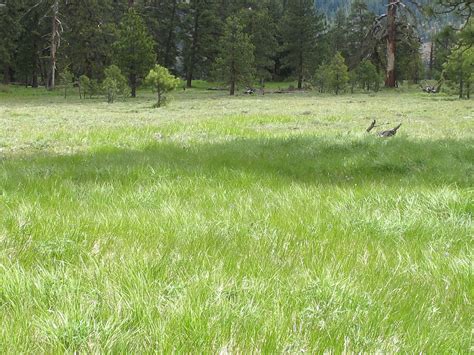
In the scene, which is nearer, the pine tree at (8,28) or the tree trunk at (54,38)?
the tree trunk at (54,38)

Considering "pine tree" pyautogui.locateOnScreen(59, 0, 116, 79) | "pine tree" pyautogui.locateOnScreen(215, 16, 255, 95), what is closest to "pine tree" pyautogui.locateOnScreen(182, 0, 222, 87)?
"pine tree" pyautogui.locateOnScreen(59, 0, 116, 79)

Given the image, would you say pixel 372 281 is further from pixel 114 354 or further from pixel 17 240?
pixel 17 240

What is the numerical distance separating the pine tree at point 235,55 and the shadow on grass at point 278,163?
37294mm

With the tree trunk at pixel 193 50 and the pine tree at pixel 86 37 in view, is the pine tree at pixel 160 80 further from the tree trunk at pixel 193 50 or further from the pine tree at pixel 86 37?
the tree trunk at pixel 193 50

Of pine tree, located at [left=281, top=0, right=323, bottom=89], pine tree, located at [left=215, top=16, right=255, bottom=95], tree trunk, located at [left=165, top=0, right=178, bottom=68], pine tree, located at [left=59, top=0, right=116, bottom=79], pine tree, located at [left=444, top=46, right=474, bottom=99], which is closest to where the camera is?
pine tree, located at [left=444, top=46, right=474, bottom=99]

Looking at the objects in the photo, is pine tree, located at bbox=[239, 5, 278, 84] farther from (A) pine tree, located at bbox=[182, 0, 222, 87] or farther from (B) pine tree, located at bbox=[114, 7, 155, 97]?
(B) pine tree, located at bbox=[114, 7, 155, 97]

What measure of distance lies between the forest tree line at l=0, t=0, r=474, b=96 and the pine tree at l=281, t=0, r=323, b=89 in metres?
0.16

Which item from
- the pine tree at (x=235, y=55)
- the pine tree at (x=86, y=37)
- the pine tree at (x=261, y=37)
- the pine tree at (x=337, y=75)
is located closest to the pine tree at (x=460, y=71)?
the pine tree at (x=337, y=75)

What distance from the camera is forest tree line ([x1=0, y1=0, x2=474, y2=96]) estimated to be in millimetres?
46719

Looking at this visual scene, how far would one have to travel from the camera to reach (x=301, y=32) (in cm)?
6731

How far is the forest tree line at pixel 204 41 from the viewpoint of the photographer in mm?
46719

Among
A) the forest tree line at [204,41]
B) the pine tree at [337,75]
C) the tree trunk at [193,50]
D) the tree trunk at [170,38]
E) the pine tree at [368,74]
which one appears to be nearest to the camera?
the pine tree at [337,75]

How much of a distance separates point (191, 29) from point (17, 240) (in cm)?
6954

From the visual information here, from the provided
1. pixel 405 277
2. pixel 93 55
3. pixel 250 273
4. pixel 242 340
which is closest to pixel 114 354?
pixel 242 340
